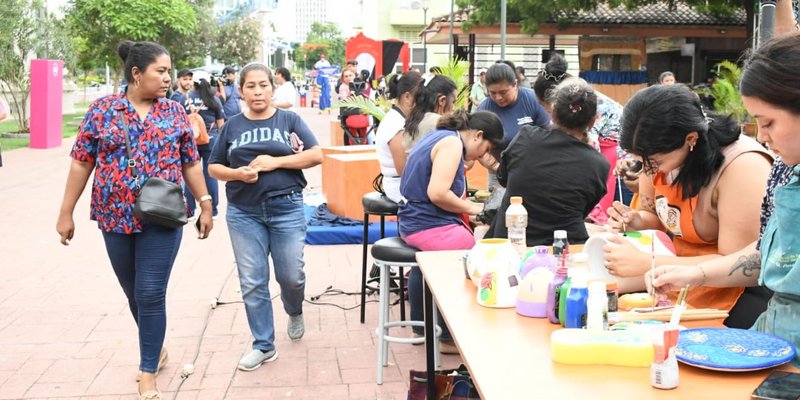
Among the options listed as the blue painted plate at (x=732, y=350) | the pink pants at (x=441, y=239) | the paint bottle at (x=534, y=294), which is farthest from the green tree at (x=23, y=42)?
the blue painted plate at (x=732, y=350)

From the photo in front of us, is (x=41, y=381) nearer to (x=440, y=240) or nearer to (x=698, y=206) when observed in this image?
(x=440, y=240)

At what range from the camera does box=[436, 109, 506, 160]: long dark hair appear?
16.8ft

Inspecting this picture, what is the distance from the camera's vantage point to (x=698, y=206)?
3.09m

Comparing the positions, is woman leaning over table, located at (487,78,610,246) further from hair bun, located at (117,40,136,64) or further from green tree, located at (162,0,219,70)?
green tree, located at (162,0,219,70)

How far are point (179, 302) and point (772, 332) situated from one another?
17.3 ft

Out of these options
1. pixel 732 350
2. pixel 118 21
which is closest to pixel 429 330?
pixel 732 350

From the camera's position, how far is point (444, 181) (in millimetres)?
4973

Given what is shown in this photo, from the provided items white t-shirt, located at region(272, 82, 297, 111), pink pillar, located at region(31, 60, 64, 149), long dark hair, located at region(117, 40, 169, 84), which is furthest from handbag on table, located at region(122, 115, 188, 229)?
pink pillar, located at region(31, 60, 64, 149)

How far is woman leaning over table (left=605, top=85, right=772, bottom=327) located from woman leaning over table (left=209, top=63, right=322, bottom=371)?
2671mm

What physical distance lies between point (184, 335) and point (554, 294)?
12.6 ft

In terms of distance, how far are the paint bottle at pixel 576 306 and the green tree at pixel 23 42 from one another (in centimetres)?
2317

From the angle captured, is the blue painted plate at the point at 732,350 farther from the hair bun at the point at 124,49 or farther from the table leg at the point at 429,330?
the hair bun at the point at 124,49

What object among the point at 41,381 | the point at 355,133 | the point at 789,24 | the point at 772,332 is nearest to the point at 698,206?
the point at 772,332

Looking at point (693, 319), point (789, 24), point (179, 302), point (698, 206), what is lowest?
point (179, 302)
